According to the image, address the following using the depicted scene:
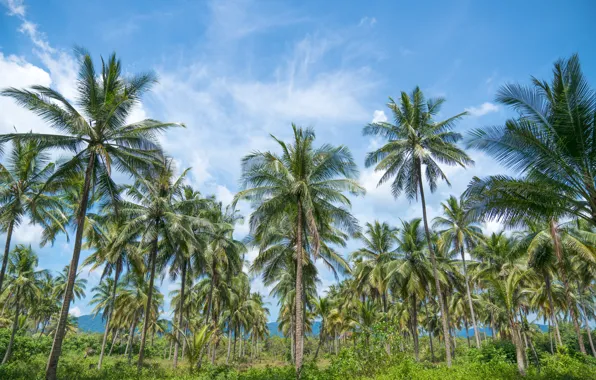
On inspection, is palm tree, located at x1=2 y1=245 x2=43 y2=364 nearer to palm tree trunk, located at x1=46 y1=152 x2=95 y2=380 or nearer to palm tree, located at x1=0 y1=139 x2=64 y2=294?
palm tree, located at x1=0 y1=139 x2=64 y2=294

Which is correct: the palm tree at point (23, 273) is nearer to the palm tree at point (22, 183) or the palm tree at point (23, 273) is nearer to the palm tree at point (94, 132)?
the palm tree at point (22, 183)

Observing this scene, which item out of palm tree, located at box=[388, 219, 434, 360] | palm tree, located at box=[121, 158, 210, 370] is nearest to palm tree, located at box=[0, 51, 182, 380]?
palm tree, located at box=[121, 158, 210, 370]

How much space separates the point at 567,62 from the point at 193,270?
27.8 metres

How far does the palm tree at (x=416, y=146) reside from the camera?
67.9ft

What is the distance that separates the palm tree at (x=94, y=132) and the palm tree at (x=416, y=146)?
12.7 m

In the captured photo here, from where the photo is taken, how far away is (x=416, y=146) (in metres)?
20.5

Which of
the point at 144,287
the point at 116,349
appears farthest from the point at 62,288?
the point at 144,287

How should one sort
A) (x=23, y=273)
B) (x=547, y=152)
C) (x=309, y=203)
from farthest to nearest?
(x=23, y=273) < (x=309, y=203) < (x=547, y=152)

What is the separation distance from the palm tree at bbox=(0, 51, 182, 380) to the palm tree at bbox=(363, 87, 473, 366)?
1270cm

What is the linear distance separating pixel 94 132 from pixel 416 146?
16137mm

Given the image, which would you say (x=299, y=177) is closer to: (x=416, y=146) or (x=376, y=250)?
(x=416, y=146)

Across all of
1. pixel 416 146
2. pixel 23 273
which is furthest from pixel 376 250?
pixel 23 273

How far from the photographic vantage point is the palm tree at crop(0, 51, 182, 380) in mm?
13844

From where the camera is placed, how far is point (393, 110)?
22.0 m
